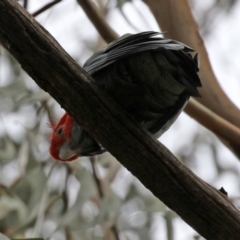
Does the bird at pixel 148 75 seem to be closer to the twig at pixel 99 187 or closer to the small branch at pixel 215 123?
the small branch at pixel 215 123

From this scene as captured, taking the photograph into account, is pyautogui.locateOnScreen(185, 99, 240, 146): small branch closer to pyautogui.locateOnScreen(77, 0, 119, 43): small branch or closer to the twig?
pyautogui.locateOnScreen(77, 0, 119, 43): small branch

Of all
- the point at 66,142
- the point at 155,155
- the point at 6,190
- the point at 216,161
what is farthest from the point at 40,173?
the point at 155,155

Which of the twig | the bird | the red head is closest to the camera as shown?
the bird

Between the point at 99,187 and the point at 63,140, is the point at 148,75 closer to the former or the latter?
the point at 63,140

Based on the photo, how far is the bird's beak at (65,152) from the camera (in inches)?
67.3

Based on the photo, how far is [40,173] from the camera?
8.37 feet

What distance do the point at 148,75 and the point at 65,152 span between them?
1.63ft

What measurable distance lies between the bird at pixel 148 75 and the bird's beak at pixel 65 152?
1.03 feet

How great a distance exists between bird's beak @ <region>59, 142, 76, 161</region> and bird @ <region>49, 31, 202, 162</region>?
31cm

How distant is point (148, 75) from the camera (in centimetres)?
137

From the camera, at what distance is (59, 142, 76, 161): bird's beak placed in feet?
5.61

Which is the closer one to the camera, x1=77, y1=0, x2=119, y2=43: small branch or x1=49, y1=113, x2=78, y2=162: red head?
x1=49, y1=113, x2=78, y2=162: red head

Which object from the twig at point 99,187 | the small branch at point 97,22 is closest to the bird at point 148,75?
the small branch at point 97,22

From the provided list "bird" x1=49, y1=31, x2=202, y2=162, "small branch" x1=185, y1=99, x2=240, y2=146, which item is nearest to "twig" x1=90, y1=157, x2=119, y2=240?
"small branch" x1=185, y1=99, x2=240, y2=146
